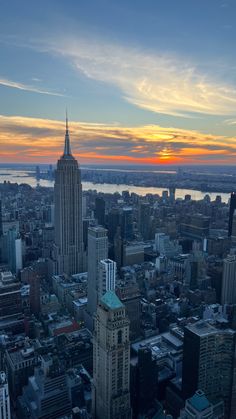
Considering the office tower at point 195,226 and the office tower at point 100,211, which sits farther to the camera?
the office tower at point 100,211

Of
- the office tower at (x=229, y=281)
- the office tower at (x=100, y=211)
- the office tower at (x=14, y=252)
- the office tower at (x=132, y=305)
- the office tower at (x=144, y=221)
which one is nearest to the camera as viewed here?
the office tower at (x=132, y=305)

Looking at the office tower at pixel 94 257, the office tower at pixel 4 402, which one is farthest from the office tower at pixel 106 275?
the office tower at pixel 4 402

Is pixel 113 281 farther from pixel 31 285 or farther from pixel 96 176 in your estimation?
pixel 96 176

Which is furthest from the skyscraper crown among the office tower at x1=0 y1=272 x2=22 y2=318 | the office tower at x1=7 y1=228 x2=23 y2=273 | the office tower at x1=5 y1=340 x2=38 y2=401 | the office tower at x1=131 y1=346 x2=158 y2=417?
the office tower at x1=131 y1=346 x2=158 y2=417

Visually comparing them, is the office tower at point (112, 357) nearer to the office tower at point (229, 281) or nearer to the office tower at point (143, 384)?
the office tower at point (143, 384)

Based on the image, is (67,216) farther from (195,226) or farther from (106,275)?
(195,226)

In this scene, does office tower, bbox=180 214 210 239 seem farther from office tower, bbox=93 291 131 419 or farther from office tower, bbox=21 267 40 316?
office tower, bbox=93 291 131 419

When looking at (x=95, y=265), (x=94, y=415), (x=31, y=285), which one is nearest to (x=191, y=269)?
(x=95, y=265)

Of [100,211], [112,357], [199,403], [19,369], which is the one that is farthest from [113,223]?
[199,403]
